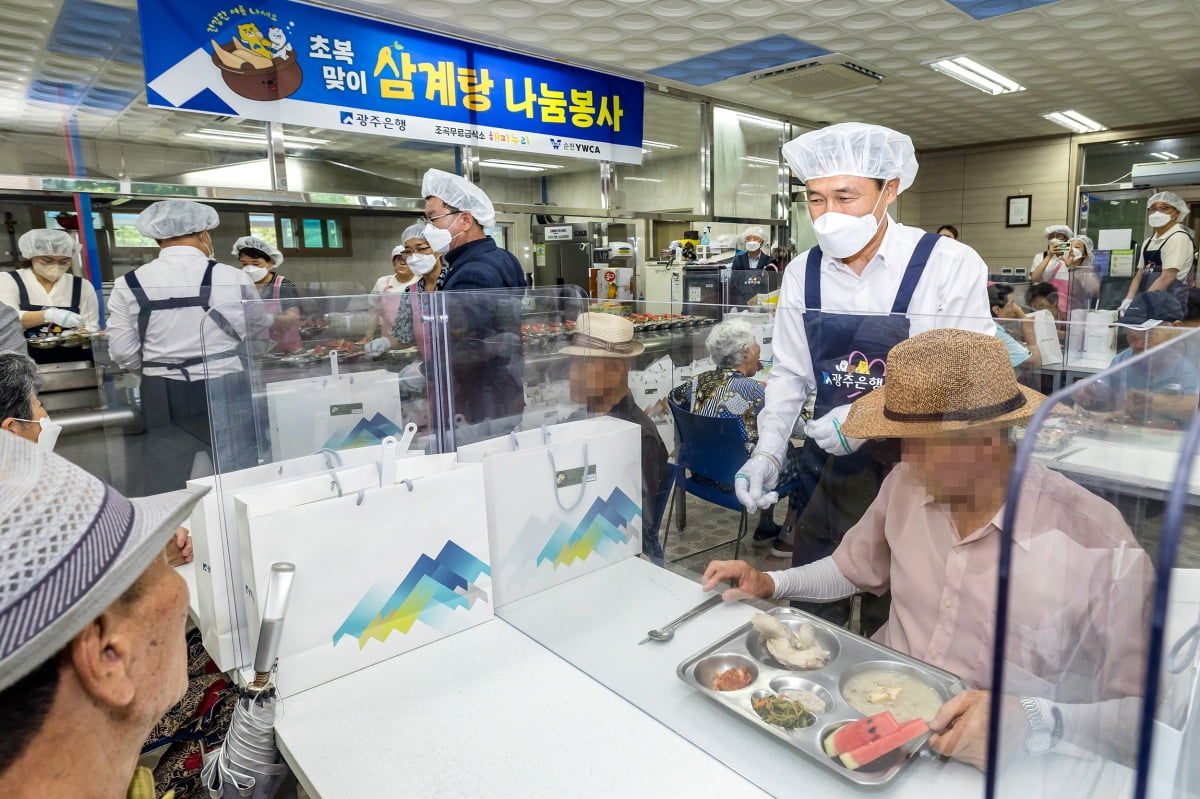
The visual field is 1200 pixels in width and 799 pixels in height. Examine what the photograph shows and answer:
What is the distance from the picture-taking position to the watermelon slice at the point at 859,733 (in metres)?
0.99

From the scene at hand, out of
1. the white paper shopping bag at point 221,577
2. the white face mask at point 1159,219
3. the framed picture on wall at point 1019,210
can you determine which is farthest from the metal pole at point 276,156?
the framed picture on wall at point 1019,210

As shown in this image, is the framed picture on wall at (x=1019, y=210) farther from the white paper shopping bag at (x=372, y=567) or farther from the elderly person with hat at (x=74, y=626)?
the elderly person with hat at (x=74, y=626)

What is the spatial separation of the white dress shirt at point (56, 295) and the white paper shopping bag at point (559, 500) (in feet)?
11.1

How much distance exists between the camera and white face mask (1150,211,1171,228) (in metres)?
5.79

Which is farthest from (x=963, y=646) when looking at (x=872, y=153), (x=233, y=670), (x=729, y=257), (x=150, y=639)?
(x=729, y=257)

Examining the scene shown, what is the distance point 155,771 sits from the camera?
1479 millimetres

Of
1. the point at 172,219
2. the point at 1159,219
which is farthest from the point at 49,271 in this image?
the point at 1159,219

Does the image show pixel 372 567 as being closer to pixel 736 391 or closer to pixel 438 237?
pixel 736 391

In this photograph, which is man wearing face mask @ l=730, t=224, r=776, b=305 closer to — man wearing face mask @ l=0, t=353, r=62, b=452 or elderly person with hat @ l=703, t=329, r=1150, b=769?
elderly person with hat @ l=703, t=329, r=1150, b=769

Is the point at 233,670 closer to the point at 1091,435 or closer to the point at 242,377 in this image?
the point at 242,377

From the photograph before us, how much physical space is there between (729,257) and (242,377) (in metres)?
4.90

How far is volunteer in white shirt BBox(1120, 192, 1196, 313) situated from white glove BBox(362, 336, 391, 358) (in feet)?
16.7

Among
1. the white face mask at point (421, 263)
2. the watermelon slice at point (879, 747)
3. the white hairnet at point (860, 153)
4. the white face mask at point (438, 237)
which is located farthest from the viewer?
the white face mask at point (421, 263)

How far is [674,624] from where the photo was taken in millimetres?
1376
